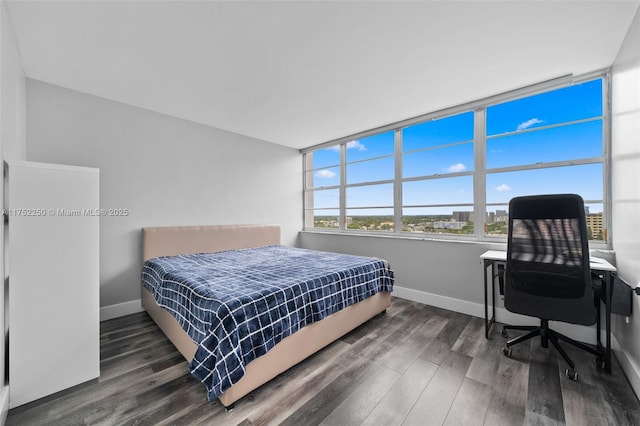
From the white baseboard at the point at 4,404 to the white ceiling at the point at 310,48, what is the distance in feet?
7.92

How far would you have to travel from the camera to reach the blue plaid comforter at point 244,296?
4.98 feet

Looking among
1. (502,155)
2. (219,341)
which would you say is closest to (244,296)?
(219,341)

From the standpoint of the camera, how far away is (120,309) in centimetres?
298

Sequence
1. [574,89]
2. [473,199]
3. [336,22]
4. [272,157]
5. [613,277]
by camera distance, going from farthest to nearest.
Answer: [272,157], [473,199], [574,89], [613,277], [336,22]

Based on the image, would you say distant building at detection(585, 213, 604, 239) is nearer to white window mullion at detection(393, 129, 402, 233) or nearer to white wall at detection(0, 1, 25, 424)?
white window mullion at detection(393, 129, 402, 233)

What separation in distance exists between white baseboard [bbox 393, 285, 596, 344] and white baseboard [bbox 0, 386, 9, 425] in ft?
12.0

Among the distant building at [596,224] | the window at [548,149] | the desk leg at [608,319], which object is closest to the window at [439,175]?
the window at [548,149]

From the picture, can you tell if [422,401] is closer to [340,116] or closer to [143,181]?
[340,116]

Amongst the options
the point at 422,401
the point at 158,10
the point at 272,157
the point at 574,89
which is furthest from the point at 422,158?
the point at 158,10

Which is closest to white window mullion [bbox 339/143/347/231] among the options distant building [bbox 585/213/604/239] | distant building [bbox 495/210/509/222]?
distant building [bbox 495/210/509/222]

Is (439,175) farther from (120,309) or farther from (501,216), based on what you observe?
(120,309)

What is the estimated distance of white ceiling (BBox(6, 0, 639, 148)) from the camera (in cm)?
169

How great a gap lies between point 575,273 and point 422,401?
4.71ft

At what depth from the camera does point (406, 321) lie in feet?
9.29
